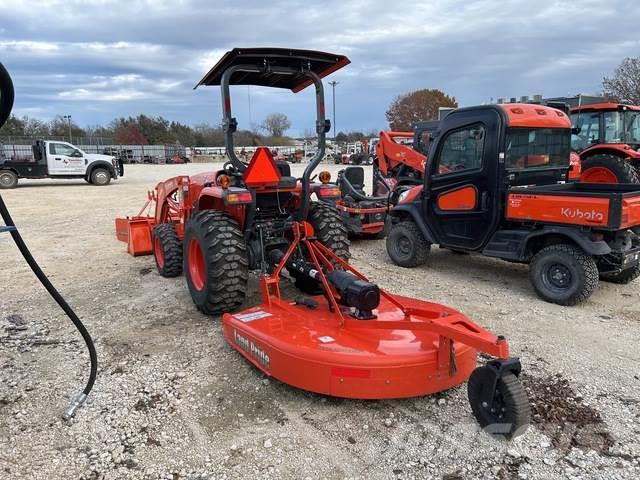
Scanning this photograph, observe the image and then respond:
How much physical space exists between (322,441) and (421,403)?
2.30 ft

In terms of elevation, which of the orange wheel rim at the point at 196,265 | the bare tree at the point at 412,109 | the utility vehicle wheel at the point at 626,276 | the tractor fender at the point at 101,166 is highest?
the bare tree at the point at 412,109

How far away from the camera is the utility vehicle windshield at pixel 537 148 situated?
18.1 ft

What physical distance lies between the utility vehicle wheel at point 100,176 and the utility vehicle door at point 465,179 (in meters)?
16.2

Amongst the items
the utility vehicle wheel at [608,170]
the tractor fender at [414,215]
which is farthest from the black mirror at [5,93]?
the utility vehicle wheel at [608,170]

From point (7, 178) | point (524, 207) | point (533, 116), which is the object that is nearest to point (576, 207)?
point (524, 207)

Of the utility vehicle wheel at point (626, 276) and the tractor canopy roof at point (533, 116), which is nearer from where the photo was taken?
the tractor canopy roof at point (533, 116)

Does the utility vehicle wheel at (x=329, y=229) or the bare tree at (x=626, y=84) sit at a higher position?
the bare tree at (x=626, y=84)

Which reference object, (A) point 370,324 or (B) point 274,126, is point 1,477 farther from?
(B) point 274,126

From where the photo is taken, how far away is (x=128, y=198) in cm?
1506

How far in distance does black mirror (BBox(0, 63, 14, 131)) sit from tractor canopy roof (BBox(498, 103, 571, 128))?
15.0 feet

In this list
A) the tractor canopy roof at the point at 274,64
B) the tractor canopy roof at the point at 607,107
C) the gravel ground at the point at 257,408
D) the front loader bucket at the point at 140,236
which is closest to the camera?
the gravel ground at the point at 257,408

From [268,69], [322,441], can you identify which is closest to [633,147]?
[268,69]

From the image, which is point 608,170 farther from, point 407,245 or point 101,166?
point 101,166

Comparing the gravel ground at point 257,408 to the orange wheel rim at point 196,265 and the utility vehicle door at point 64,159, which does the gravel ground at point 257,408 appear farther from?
the utility vehicle door at point 64,159
